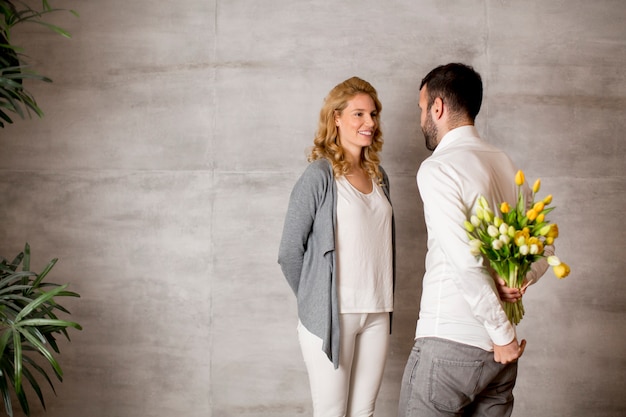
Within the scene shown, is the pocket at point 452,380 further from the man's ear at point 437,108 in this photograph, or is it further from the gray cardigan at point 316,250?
the man's ear at point 437,108

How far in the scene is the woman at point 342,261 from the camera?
2.07 m

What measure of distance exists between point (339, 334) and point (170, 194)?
130cm

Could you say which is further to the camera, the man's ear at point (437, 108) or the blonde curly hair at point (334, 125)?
the blonde curly hair at point (334, 125)

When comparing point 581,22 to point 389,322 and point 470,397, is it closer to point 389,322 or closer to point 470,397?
point 389,322

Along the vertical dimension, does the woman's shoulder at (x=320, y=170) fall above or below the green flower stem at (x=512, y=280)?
above

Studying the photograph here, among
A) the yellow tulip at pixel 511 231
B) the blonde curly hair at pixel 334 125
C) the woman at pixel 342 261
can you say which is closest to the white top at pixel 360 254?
the woman at pixel 342 261

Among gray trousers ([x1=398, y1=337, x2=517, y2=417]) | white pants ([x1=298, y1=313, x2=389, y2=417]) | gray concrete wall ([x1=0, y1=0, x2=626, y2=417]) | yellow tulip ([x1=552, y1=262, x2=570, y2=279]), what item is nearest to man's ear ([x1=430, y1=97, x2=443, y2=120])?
yellow tulip ([x1=552, y1=262, x2=570, y2=279])

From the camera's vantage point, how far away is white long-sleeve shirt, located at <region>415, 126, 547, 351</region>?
1495mm

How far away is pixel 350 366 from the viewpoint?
2.12m

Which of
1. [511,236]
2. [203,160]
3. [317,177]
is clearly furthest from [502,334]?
[203,160]

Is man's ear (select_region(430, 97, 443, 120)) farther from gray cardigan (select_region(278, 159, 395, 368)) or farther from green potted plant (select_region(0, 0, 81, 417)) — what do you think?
green potted plant (select_region(0, 0, 81, 417))

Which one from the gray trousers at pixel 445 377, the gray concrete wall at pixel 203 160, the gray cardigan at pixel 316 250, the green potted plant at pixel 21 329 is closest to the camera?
the gray trousers at pixel 445 377

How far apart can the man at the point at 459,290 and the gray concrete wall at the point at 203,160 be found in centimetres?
122

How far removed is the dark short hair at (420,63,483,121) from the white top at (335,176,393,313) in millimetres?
582
